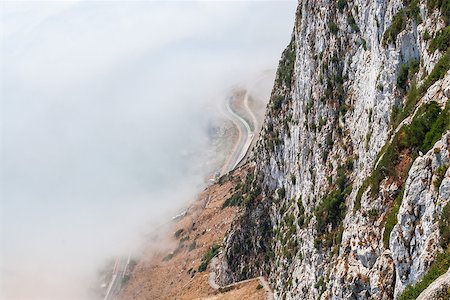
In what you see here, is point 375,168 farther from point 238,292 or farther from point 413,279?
point 238,292

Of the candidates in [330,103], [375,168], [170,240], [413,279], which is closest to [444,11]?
[375,168]

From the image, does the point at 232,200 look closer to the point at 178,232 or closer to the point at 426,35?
the point at 178,232

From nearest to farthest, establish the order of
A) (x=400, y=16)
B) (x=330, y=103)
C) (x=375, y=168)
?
(x=375, y=168) < (x=400, y=16) < (x=330, y=103)

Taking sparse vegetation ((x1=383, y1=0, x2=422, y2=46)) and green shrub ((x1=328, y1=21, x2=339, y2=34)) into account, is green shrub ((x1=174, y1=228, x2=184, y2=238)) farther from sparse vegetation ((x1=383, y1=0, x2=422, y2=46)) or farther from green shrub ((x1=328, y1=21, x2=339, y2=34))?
sparse vegetation ((x1=383, y1=0, x2=422, y2=46))

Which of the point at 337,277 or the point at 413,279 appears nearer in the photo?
the point at 413,279

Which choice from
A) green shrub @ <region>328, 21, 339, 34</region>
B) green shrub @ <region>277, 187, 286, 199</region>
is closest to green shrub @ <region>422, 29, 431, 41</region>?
green shrub @ <region>328, 21, 339, 34</region>

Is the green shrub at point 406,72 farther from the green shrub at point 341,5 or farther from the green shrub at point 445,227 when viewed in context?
the green shrub at point 341,5
